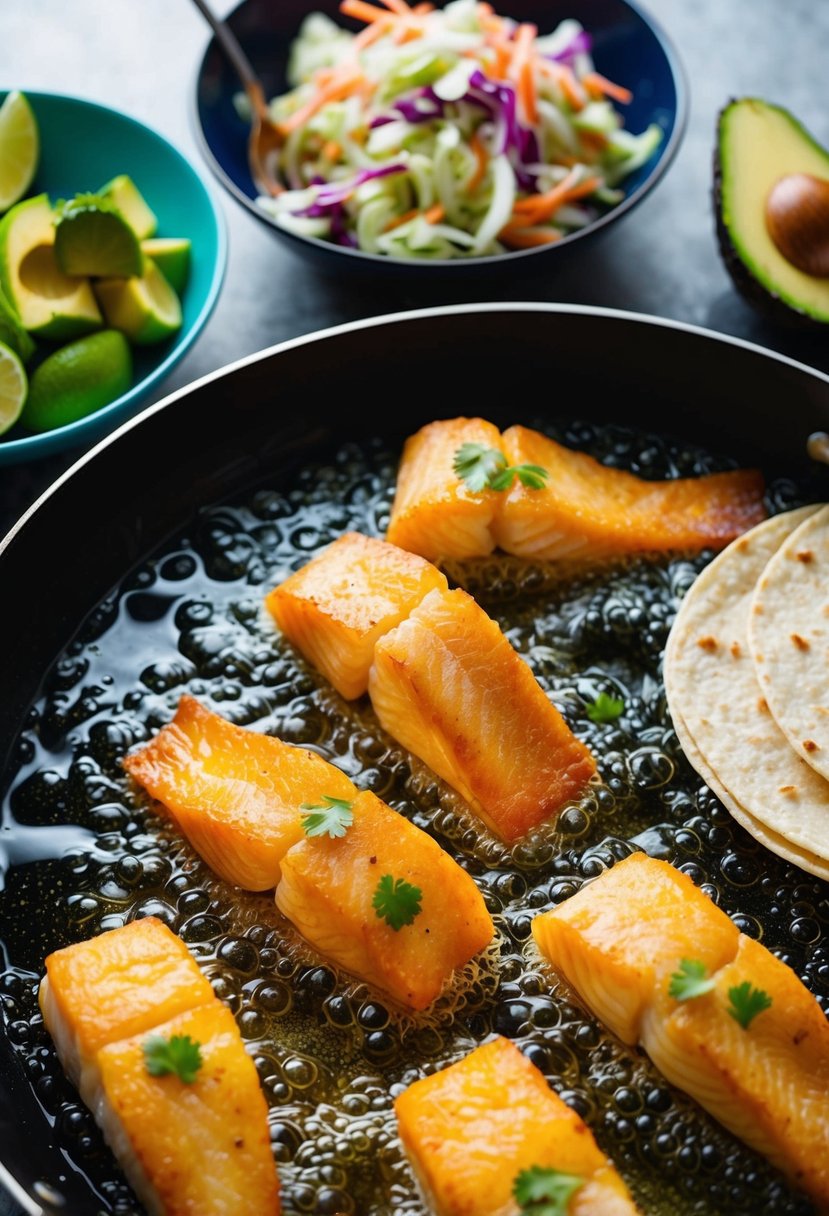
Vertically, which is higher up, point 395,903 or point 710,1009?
point 395,903

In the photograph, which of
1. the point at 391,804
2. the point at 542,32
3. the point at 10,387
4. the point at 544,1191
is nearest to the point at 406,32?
the point at 542,32

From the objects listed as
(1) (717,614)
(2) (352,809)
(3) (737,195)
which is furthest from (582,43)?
(2) (352,809)


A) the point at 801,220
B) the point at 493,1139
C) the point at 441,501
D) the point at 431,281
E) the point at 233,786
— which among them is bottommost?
the point at 493,1139

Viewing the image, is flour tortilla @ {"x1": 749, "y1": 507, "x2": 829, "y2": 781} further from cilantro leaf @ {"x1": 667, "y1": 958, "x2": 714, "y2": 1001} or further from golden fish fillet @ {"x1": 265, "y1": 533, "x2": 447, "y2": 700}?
golden fish fillet @ {"x1": 265, "y1": 533, "x2": 447, "y2": 700}

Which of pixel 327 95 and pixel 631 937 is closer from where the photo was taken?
pixel 631 937

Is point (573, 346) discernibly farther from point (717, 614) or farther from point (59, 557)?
point (59, 557)

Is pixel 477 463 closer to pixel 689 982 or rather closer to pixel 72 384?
pixel 72 384

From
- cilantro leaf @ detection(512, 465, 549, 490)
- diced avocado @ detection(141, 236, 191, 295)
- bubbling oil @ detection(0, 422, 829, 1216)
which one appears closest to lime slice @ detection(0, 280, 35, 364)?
diced avocado @ detection(141, 236, 191, 295)
